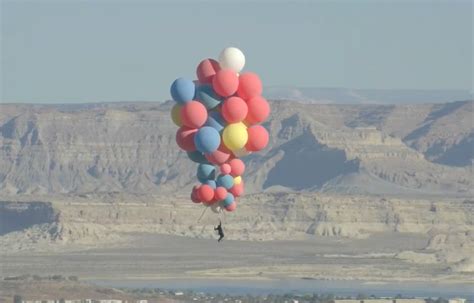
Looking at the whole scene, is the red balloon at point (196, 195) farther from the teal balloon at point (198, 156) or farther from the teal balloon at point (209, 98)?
the teal balloon at point (209, 98)

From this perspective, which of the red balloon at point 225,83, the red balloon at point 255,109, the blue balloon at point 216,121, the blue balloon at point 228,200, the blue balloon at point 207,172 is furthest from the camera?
the blue balloon at point 207,172

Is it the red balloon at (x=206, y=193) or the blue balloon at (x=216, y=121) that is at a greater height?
the blue balloon at (x=216, y=121)

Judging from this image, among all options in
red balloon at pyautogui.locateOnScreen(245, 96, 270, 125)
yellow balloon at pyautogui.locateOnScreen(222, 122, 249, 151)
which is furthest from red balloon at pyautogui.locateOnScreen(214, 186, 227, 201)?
red balloon at pyautogui.locateOnScreen(245, 96, 270, 125)

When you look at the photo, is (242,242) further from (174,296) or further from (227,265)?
(174,296)

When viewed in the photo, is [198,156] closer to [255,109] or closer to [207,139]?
[207,139]

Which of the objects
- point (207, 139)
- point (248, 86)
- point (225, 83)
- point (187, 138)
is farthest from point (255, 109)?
point (187, 138)

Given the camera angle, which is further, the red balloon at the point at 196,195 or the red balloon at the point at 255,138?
the red balloon at the point at 196,195

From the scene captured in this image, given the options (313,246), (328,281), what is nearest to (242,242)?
(313,246)

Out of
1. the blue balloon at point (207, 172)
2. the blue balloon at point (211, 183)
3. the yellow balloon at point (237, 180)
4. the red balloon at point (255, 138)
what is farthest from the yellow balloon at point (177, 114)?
the yellow balloon at point (237, 180)

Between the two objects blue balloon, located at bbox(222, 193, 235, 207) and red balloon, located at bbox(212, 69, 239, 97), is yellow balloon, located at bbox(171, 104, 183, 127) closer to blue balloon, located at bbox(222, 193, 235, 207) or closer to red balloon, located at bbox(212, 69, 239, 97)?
red balloon, located at bbox(212, 69, 239, 97)
